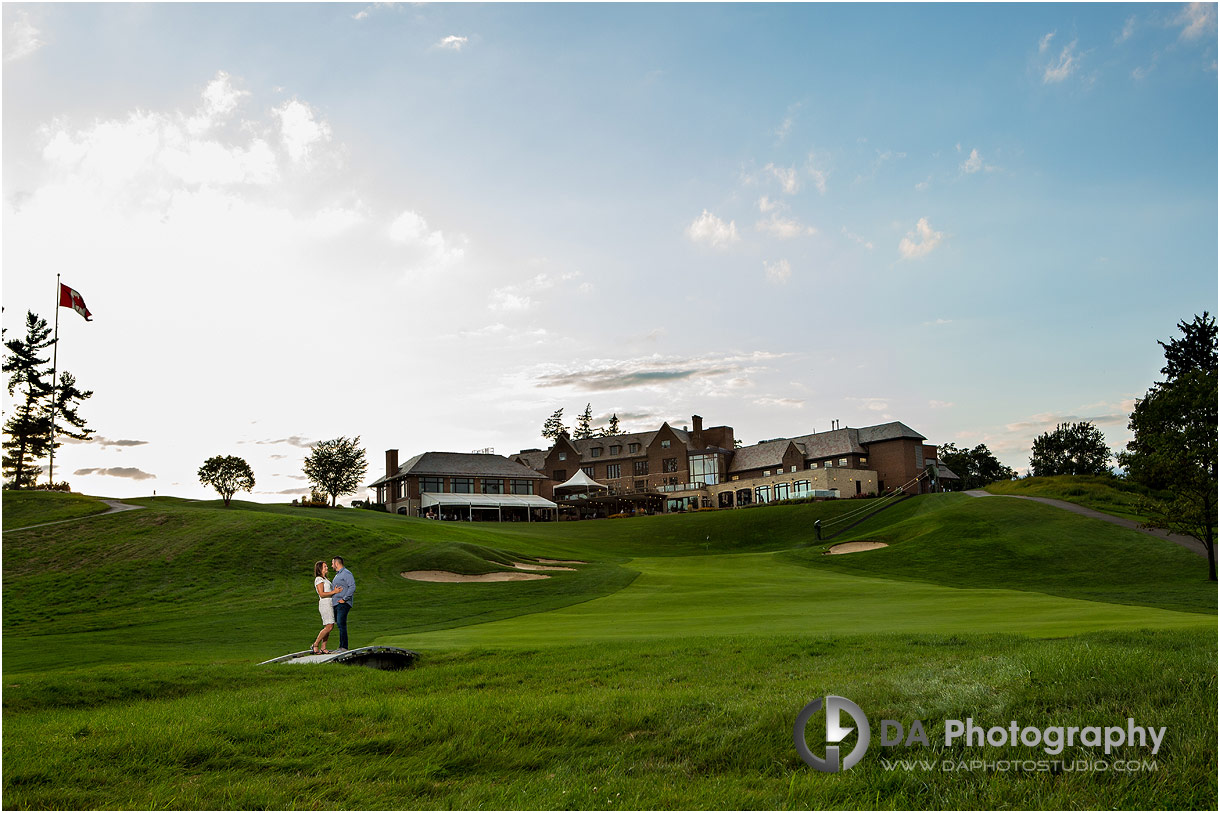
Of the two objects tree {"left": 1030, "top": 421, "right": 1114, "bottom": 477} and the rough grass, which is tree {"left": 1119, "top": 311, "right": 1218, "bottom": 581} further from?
tree {"left": 1030, "top": 421, "right": 1114, "bottom": 477}

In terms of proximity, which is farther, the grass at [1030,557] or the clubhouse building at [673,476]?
the clubhouse building at [673,476]

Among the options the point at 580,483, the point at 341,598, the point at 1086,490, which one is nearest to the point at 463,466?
the point at 580,483

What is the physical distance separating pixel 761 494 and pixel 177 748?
79092 millimetres

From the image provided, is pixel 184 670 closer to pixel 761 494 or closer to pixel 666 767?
pixel 666 767

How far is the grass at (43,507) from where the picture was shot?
44438mm

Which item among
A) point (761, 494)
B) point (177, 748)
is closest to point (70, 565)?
point (177, 748)

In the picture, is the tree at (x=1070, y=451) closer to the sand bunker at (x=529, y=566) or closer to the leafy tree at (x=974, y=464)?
the leafy tree at (x=974, y=464)

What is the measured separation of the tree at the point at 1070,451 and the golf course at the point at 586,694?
2963 inches

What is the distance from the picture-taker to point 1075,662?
888 centimetres

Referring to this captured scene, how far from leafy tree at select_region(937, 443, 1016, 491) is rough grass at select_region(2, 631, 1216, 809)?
105962 millimetres

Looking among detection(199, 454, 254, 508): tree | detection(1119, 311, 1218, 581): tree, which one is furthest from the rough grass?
detection(199, 454, 254, 508): tree

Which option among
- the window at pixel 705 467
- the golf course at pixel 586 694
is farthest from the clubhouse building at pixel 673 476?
the golf course at pixel 586 694

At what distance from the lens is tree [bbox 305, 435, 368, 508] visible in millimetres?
91938

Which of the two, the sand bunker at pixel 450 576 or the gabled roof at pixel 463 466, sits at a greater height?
the gabled roof at pixel 463 466
